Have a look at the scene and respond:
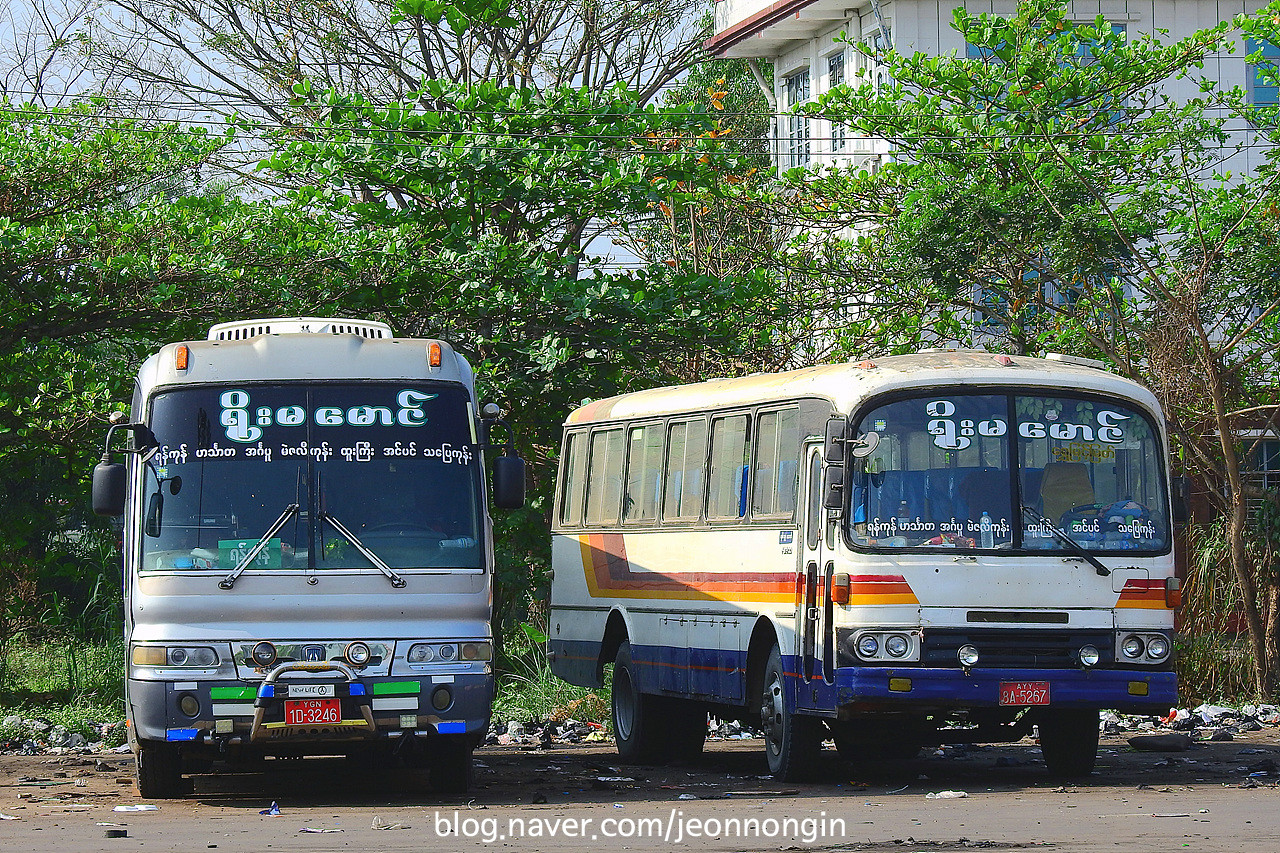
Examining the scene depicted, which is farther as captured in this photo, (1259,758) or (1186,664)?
(1186,664)

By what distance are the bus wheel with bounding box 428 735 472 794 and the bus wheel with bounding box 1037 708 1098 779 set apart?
3980 mm

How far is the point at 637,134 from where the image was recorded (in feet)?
67.6

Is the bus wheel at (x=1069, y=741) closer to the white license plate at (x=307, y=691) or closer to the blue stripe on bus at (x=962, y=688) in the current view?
the blue stripe on bus at (x=962, y=688)

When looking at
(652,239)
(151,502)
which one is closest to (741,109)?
(652,239)

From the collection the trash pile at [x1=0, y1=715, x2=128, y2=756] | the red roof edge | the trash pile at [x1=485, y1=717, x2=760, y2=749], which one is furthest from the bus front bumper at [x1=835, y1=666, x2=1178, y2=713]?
the red roof edge

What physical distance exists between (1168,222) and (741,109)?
17.4 m

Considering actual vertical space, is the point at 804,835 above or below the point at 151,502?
below

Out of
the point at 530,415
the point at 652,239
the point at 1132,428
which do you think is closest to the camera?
the point at 1132,428

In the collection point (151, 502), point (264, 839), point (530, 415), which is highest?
point (530, 415)

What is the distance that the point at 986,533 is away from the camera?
12391 mm

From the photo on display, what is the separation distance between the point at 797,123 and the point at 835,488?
73.5ft

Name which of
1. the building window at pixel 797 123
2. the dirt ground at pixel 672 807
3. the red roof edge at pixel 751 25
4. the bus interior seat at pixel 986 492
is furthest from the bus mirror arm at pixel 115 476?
the building window at pixel 797 123

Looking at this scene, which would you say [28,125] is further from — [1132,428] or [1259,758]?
[1259,758]

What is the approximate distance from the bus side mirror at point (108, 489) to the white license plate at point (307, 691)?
5.49 ft
